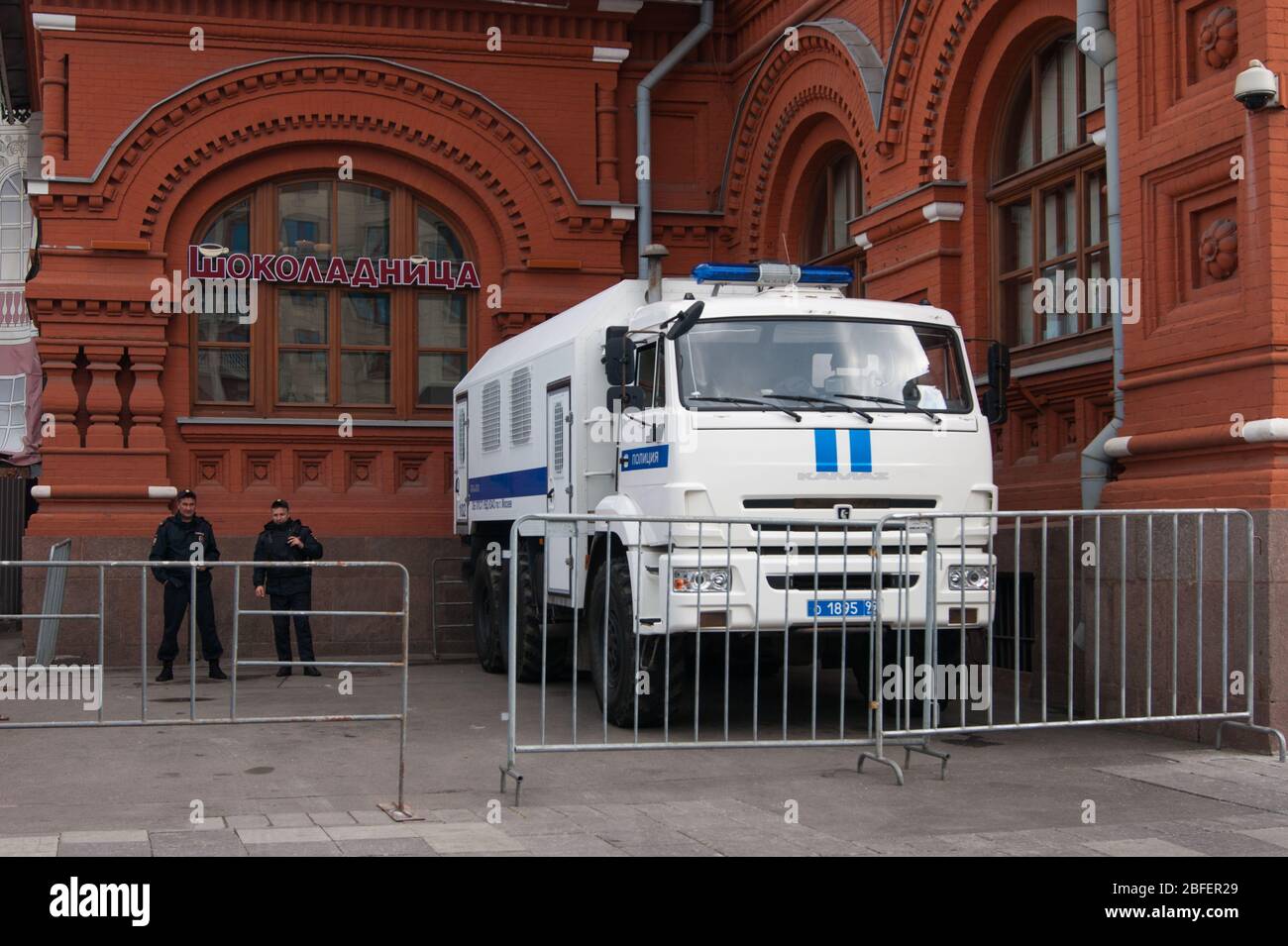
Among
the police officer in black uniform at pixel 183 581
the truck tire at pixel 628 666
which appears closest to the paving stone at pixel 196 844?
the truck tire at pixel 628 666

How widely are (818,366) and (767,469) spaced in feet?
2.98

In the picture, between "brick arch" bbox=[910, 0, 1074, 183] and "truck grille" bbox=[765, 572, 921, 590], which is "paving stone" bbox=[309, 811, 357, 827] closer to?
"truck grille" bbox=[765, 572, 921, 590]

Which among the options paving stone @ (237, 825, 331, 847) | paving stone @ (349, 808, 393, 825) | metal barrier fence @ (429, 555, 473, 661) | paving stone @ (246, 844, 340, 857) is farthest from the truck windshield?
metal barrier fence @ (429, 555, 473, 661)

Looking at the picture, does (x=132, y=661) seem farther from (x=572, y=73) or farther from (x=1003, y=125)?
(x=1003, y=125)

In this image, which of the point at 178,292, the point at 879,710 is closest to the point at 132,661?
the point at 178,292

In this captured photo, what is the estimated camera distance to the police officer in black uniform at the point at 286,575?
1527 cm

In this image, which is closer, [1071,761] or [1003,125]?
[1071,761]

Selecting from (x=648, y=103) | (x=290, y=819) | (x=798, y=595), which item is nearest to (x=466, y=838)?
(x=290, y=819)

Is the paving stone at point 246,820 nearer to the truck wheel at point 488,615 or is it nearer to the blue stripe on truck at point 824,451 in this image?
the blue stripe on truck at point 824,451

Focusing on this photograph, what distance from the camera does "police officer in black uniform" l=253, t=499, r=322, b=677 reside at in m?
15.3

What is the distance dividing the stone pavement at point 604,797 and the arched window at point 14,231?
19039 millimetres

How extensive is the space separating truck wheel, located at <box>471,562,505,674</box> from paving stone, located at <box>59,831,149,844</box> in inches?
291

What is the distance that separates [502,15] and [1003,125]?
7.02 metres

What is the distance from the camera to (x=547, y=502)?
1303 cm
